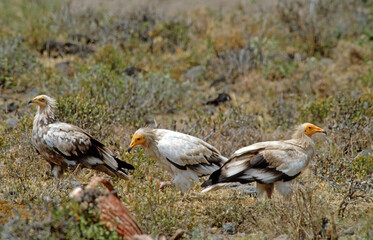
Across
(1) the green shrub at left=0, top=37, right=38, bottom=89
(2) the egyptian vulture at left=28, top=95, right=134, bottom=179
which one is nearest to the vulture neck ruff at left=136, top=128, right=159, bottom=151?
(2) the egyptian vulture at left=28, top=95, right=134, bottom=179

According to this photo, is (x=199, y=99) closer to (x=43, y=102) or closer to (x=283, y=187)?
(x=43, y=102)

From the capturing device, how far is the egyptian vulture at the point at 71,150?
640 centimetres

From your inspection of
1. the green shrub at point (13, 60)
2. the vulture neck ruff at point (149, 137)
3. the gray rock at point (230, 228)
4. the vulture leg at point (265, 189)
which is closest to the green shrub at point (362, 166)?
the vulture leg at point (265, 189)

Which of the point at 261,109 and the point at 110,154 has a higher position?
the point at 110,154

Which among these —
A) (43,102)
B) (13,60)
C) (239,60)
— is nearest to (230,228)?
(43,102)

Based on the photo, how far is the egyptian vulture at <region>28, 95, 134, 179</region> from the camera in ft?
21.0

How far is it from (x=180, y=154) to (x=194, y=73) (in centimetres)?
535

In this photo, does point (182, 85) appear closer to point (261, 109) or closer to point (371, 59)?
point (261, 109)

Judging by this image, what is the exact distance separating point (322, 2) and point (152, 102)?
6.41 metres

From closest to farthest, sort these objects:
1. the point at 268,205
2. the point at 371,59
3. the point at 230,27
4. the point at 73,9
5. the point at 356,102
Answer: the point at 268,205, the point at 356,102, the point at 371,59, the point at 230,27, the point at 73,9

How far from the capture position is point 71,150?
6398 mm

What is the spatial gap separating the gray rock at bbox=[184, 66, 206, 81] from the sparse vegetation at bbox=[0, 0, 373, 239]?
0.10ft

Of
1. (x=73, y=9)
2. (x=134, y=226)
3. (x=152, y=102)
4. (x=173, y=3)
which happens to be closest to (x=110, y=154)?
(x=134, y=226)

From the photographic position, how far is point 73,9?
14289 millimetres
